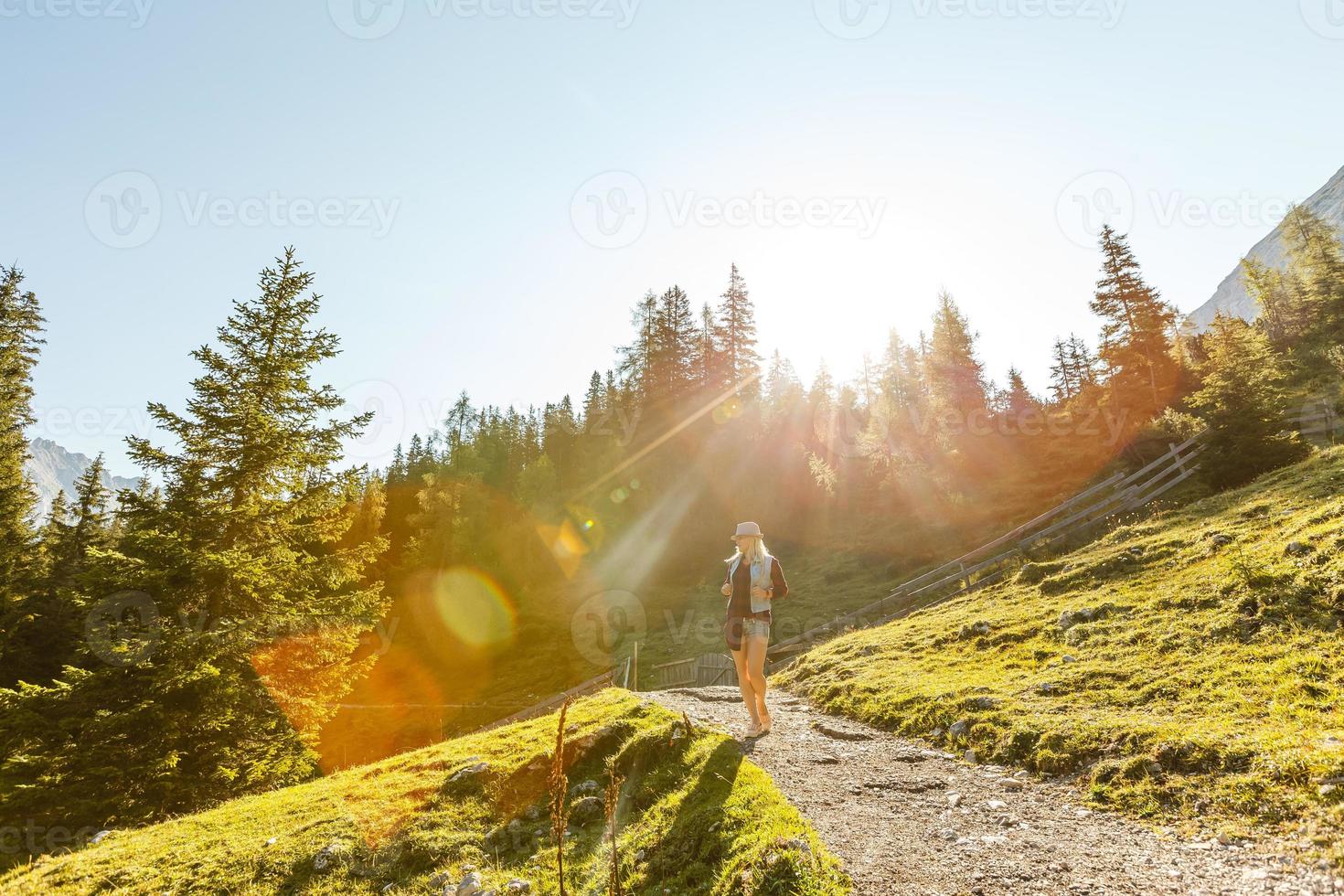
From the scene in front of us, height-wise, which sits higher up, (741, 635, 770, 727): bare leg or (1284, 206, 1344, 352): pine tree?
(1284, 206, 1344, 352): pine tree

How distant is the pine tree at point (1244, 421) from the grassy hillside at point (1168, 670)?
13.8ft

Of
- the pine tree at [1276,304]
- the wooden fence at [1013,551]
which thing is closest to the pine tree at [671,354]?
the wooden fence at [1013,551]

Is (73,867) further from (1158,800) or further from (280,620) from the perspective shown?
(1158,800)

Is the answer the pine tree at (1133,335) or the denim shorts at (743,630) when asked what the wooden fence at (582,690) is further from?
the pine tree at (1133,335)

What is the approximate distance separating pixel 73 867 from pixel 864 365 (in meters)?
74.6

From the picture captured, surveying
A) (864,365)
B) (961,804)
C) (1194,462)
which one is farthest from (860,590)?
(864,365)

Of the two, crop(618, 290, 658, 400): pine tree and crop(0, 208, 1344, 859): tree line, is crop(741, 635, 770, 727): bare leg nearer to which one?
crop(0, 208, 1344, 859): tree line

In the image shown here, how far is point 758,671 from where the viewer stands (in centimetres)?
908

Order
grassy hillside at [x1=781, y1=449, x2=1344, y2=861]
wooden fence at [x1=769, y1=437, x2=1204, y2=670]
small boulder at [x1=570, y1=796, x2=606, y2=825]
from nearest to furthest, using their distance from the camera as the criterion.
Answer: grassy hillside at [x1=781, y1=449, x2=1344, y2=861]
small boulder at [x1=570, y1=796, x2=606, y2=825]
wooden fence at [x1=769, y1=437, x2=1204, y2=670]

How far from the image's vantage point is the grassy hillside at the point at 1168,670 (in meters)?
5.34

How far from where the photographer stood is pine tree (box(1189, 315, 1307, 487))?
21000 millimetres

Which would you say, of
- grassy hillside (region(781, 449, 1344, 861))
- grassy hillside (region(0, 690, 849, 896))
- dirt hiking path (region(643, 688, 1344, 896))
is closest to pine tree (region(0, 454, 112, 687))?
grassy hillside (region(0, 690, 849, 896))

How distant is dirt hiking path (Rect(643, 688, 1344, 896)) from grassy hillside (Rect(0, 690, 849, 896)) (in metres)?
0.53

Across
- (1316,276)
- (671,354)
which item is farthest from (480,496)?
(1316,276)
